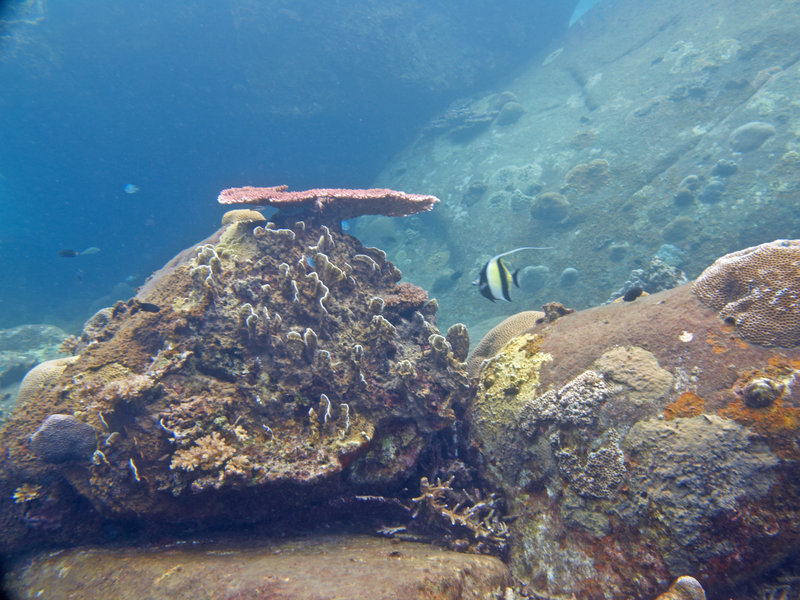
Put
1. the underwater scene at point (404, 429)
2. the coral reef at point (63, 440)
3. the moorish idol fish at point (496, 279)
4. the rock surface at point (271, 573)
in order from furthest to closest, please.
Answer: the moorish idol fish at point (496, 279), the coral reef at point (63, 440), the underwater scene at point (404, 429), the rock surface at point (271, 573)

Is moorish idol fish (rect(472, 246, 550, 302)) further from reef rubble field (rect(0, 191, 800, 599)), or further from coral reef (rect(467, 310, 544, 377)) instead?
coral reef (rect(467, 310, 544, 377))

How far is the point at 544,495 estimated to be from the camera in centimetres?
283

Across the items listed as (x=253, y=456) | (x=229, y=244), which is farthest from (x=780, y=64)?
(x=253, y=456)

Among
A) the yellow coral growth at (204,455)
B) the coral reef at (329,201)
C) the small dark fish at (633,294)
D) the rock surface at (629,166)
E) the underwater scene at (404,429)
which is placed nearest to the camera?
the underwater scene at (404,429)

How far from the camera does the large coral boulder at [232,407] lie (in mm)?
2906

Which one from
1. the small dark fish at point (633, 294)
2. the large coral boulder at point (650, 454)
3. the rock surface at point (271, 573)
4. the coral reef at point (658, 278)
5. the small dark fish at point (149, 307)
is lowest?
the rock surface at point (271, 573)

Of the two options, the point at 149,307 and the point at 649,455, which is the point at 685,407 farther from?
the point at 149,307

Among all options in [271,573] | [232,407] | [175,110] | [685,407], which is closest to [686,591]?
[685,407]

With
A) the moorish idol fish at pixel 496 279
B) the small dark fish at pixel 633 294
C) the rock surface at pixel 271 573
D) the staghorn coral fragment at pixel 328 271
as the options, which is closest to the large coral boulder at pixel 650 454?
the small dark fish at pixel 633 294

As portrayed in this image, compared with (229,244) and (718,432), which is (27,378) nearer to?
(229,244)

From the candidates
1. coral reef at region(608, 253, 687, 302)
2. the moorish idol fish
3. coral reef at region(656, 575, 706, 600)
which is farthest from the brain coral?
coral reef at region(608, 253, 687, 302)

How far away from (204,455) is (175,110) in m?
22.2

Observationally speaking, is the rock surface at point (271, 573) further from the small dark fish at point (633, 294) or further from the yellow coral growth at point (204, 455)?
the small dark fish at point (633, 294)

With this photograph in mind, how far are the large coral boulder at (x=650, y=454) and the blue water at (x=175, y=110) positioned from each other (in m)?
21.7
